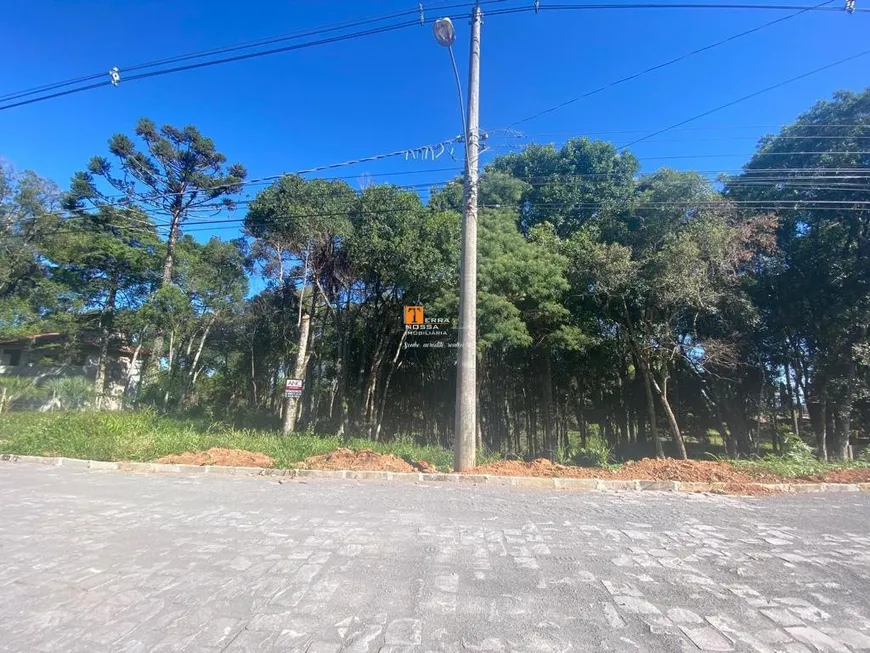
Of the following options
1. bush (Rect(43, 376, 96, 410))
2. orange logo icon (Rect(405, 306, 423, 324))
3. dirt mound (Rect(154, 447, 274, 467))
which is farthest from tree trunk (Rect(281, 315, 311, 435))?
bush (Rect(43, 376, 96, 410))

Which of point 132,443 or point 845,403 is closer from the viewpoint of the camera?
point 132,443

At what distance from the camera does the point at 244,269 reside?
71.9 ft

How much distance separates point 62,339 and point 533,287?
25.9 meters

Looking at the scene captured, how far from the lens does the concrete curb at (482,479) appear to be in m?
8.46

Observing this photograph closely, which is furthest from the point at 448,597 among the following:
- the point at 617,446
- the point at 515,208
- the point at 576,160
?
the point at 617,446

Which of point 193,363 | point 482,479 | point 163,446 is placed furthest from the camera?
point 193,363

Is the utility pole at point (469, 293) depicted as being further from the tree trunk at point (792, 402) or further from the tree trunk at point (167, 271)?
the tree trunk at point (167, 271)

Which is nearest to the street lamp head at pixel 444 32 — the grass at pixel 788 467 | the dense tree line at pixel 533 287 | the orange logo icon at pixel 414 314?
the dense tree line at pixel 533 287

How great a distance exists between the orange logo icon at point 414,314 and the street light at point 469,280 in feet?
17.1

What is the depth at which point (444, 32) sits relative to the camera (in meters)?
9.09

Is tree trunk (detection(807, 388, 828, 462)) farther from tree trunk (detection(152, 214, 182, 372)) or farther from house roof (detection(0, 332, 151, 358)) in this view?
house roof (detection(0, 332, 151, 358))

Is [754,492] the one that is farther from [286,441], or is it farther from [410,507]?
[286,441]

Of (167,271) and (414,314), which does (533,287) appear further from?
(167,271)

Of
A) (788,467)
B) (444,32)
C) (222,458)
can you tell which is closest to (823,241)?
(788,467)
